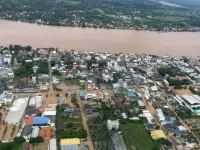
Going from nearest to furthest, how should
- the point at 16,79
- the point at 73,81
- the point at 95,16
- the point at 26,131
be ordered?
the point at 26,131 → the point at 16,79 → the point at 73,81 → the point at 95,16

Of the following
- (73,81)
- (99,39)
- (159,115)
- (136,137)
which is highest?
(99,39)

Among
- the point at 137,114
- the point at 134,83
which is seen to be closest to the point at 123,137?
the point at 137,114

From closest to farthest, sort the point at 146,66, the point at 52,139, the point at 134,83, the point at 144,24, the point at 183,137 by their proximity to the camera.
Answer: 1. the point at 52,139
2. the point at 183,137
3. the point at 134,83
4. the point at 146,66
5. the point at 144,24

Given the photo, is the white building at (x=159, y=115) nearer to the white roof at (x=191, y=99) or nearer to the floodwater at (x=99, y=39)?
the white roof at (x=191, y=99)

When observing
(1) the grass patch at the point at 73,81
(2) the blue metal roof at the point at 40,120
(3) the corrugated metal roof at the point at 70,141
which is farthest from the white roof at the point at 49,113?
(1) the grass patch at the point at 73,81

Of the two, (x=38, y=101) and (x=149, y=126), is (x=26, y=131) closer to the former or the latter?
(x=38, y=101)

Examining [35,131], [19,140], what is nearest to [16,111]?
[35,131]

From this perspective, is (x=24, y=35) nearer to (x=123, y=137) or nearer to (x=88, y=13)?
(x=88, y=13)
